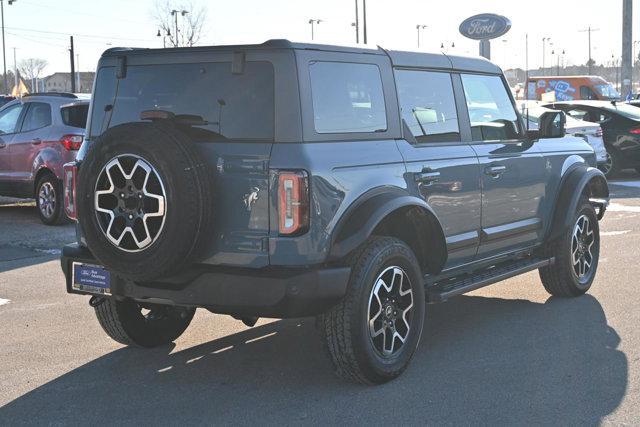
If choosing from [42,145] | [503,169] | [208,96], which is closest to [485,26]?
[42,145]

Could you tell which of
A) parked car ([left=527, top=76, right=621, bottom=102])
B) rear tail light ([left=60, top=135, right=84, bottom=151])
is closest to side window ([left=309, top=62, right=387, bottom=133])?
rear tail light ([left=60, top=135, right=84, bottom=151])

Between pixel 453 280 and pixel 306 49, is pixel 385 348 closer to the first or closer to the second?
pixel 453 280

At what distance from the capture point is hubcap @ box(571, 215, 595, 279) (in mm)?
7004

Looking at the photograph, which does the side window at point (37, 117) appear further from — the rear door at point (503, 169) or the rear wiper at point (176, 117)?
the rear wiper at point (176, 117)

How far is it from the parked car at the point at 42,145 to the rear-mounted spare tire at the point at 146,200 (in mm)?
7099

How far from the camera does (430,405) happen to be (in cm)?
448

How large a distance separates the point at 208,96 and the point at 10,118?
8698 millimetres

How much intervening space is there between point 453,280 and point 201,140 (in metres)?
2.10

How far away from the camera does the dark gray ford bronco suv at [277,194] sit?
439 cm

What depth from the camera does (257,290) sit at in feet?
14.3

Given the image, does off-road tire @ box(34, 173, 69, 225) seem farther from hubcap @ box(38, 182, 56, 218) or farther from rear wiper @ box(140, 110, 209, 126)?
rear wiper @ box(140, 110, 209, 126)

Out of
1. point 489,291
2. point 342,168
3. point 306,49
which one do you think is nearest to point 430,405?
point 342,168

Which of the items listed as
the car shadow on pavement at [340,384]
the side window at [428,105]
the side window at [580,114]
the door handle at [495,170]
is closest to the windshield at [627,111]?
the side window at [580,114]

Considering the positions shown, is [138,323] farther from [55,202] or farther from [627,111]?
[627,111]
